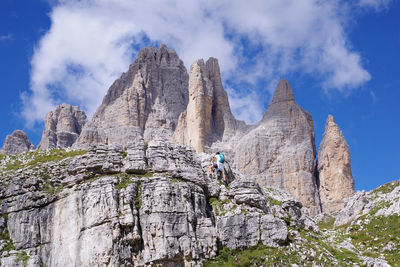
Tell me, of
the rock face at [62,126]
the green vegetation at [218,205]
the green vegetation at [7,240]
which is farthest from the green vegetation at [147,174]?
the rock face at [62,126]

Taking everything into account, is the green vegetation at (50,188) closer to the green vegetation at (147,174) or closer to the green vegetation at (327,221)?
the green vegetation at (147,174)

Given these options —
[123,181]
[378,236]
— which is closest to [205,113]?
[378,236]

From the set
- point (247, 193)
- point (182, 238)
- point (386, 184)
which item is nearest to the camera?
point (182, 238)

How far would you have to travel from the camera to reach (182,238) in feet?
115

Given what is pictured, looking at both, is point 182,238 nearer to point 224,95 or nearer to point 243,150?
point 243,150

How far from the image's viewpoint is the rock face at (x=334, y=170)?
96.7m

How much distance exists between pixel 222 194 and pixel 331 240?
12.5 meters

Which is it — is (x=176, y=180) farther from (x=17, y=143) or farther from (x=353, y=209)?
(x=17, y=143)

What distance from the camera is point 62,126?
497 feet

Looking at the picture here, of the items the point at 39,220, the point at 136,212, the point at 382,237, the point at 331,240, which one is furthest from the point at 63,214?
the point at 382,237

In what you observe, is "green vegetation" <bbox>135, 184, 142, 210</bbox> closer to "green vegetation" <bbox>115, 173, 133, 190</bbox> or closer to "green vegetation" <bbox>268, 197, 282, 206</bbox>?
"green vegetation" <bbox>115, 173, 133, 190</bbox>

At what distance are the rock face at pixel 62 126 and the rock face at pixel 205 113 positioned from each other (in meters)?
39.9

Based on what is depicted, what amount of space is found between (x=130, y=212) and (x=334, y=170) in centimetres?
7190

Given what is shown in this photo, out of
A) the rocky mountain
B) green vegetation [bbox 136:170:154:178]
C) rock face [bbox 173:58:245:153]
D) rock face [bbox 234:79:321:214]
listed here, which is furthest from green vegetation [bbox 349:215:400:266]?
rock face [bbox 173:58:245:153]
